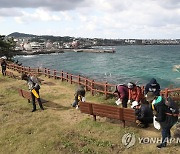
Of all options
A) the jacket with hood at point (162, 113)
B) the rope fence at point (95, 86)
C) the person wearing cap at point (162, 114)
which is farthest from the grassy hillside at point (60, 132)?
the rope fence at point (95, 86)

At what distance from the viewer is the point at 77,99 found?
14.4 metres

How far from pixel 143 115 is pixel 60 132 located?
3445mm

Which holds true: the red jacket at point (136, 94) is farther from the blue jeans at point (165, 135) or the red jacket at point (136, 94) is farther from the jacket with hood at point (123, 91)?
the blue jeans at point (165, 135)

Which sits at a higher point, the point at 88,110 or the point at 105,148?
the point at 88,110

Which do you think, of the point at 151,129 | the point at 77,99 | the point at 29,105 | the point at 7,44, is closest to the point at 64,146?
the point at 151,129

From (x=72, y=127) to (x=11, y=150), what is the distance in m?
2.73

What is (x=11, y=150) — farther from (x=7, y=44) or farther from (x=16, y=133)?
(x=7, y=44)

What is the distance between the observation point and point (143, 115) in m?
10.7

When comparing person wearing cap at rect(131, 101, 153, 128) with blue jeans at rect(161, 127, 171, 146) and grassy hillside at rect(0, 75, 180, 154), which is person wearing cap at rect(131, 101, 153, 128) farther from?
blue jeans at rect(161, 127, 171, 146)

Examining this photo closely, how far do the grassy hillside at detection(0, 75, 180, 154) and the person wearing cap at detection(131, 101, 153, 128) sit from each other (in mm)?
260

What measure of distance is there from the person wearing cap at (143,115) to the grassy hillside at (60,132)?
10.2 inches

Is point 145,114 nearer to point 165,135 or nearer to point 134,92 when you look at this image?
point 134,92

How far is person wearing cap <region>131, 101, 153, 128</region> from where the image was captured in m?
10.6

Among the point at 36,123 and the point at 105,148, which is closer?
the point at 105,148
